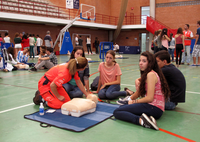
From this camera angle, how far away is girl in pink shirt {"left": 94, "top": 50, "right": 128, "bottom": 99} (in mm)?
4098

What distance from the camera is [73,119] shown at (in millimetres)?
2953

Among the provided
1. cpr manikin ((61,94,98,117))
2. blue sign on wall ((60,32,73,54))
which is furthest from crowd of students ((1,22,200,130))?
blue sign on wall ((60,32,73,54))

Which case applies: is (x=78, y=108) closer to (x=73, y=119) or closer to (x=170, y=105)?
(x=73, y=119)

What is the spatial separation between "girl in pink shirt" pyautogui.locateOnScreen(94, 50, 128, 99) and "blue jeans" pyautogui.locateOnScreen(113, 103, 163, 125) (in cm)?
118

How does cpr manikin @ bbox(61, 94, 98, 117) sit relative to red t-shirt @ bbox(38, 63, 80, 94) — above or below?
below

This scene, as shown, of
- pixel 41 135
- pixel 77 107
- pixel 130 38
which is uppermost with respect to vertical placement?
pixel 130 38

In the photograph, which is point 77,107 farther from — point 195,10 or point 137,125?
point 195,10

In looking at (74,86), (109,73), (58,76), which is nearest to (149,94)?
(58,76)

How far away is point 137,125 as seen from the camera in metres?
2.78

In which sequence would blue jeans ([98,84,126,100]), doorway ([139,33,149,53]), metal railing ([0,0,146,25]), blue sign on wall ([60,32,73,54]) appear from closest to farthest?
blue jeans ([98,84,126,100]), blue sign on wall ([60,32,73,54]), metal railing ([0,0,146,25]), doorway ([139,33,149,53])

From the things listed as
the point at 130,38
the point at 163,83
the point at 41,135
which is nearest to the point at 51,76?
the point at 41,135

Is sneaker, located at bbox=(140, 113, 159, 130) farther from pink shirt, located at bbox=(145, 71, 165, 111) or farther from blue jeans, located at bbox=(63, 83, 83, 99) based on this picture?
blue jeans, located at bbox=(63, 83, 83, 99)

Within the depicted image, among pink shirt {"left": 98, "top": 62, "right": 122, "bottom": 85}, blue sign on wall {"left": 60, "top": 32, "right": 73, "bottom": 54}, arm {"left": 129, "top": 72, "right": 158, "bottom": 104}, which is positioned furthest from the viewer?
blue sign on wall {"left": 60, "top": 32, "right": 73, "bottom": 54}

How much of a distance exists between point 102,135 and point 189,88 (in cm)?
333
